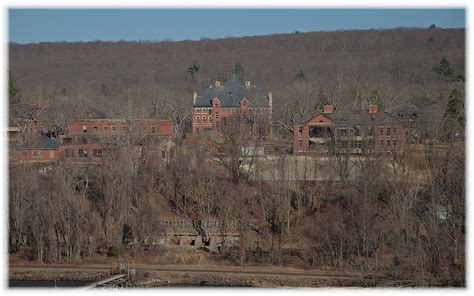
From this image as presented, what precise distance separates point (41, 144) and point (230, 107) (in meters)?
4.58

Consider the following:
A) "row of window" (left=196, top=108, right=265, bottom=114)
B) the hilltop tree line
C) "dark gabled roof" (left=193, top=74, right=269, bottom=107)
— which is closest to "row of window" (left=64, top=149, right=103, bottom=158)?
the hilltop tree line

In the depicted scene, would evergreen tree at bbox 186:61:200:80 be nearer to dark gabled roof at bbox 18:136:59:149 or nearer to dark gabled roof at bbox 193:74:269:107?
dark gabled roof at bbox 193:74:269:107

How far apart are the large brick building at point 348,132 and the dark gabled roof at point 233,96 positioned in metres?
2.79

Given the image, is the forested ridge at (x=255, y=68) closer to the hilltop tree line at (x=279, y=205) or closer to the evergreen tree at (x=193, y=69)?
the evergreen tree at (x=193, y=69)

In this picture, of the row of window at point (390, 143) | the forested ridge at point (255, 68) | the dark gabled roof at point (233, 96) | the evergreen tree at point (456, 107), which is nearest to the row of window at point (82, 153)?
the row of window at point (390, 143)

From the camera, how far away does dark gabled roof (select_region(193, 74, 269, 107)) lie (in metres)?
15.6

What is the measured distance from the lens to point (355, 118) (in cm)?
1252

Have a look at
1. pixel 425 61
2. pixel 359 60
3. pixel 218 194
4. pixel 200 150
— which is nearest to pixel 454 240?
pixel 218 194

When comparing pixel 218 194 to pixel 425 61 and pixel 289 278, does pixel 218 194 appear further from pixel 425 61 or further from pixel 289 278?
pixel 425 61

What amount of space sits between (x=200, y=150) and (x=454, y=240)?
13.4 ft

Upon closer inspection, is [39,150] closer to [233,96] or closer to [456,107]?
[233,96]

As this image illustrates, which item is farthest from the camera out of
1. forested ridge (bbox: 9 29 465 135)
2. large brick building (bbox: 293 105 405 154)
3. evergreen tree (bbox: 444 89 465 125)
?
forested ridge (bbox: 9 29 465 135)

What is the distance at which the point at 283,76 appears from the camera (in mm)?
30531

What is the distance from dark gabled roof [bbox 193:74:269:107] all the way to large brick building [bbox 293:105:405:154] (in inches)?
110
